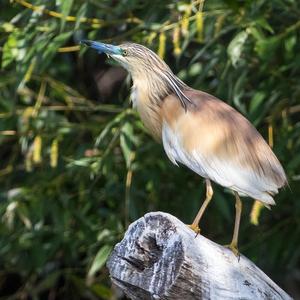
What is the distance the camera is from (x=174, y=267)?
9.48 feet

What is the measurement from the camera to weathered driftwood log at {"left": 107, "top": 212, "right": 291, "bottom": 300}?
114 inches

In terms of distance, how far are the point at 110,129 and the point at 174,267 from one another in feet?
5.64

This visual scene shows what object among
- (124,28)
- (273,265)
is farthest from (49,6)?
(273,265)

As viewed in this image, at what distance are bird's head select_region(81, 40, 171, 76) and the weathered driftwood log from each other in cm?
100

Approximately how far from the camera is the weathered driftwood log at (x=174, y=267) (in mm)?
2895

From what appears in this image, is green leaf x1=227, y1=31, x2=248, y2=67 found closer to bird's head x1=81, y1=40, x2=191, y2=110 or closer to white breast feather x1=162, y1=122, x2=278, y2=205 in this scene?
bird's head x1=81, y1=40, x2=191, y2=110

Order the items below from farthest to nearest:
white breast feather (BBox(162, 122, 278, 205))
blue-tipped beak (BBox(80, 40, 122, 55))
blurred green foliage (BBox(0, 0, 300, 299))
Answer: blurred green foliage (BBox(0, 0, 300, 299)), blue-tipped beak (BBox(80, 40, 122, 55)), white breast feather (BBox(162, 122, 278, 205))

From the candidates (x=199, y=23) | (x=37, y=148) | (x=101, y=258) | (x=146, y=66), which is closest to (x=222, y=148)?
(x=146, y=66)

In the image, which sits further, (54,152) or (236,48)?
(54,152)

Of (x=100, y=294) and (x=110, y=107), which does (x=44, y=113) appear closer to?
(x=110, y=107)

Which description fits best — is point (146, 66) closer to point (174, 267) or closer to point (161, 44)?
point (161, 44)

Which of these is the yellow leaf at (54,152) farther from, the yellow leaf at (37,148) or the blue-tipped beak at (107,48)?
the blue-tipped beak at (107,48)

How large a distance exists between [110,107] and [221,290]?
2079 millimetres

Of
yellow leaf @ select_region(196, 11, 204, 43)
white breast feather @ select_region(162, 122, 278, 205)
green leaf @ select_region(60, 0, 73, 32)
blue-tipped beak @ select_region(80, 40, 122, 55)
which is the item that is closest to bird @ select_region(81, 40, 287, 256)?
white breast feather @ select_region(162, 122, 278, 205)
